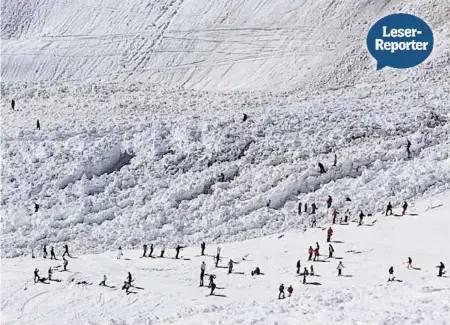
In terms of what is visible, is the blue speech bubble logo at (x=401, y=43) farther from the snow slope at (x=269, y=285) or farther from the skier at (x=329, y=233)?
the skier at (x=329, y=233)

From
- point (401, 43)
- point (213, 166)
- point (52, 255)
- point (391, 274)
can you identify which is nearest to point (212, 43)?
point (401, 43)

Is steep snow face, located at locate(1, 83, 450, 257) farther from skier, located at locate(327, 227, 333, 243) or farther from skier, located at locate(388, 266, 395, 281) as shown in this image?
skier, located at locate(388, 266, 395, 281)

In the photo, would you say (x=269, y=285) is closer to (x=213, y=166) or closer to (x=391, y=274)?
(x=391, y=274)

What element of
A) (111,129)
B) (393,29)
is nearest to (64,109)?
(111,129)

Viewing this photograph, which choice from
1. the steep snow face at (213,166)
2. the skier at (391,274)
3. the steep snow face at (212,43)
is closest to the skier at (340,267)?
the skier at (391,274)

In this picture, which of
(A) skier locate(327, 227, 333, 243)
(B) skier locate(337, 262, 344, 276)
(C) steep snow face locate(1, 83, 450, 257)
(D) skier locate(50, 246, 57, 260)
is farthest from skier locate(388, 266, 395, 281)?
(D) skier locate(50, 246, 57, 260)

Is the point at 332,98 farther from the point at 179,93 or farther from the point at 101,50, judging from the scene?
the point at 101,50
